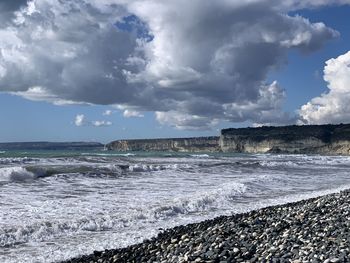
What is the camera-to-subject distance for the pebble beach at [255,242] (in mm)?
8555

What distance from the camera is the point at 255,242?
396 inches

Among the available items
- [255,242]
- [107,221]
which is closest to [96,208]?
[107,221]

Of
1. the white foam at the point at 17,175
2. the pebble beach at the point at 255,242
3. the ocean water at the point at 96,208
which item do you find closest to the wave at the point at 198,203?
the ocean water at the point at 96,208

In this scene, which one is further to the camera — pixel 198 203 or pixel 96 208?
pixel 198 203

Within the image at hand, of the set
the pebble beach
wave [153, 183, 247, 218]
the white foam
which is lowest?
wave [153, 183, 247, 218]

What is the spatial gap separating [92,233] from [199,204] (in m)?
6.15

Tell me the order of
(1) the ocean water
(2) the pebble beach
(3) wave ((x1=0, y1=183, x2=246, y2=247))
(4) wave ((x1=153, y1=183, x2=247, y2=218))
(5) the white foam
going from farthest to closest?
(5) the white foam, (4) wave ((x1=153, y1=183, x2=247, y2=218)), (3) wave ((x1=0, y1=183, x2=246, y2=247)), (1) the ocean water, (2) the pebble beach

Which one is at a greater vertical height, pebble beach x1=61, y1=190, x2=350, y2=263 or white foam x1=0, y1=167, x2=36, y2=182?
white foam x1=0, y1=167, x2=36, y2=182

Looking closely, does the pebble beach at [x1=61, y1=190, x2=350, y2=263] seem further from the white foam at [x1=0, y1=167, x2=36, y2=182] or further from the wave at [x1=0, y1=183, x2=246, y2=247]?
the white foam at [x1=0, y1=167, x2=36, y2=182]

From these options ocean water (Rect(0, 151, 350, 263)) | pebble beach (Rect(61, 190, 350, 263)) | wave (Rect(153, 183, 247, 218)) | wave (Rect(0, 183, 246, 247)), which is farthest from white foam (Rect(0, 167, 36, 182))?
pebble beach (Rect(61, 190, 350, 263))

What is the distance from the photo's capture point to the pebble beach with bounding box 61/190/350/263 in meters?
8.55

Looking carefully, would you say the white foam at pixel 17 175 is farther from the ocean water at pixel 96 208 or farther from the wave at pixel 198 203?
the wave at pixel 198 203

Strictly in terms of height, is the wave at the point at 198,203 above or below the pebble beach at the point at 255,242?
below

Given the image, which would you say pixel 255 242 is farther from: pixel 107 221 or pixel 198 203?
pixel 198 203
